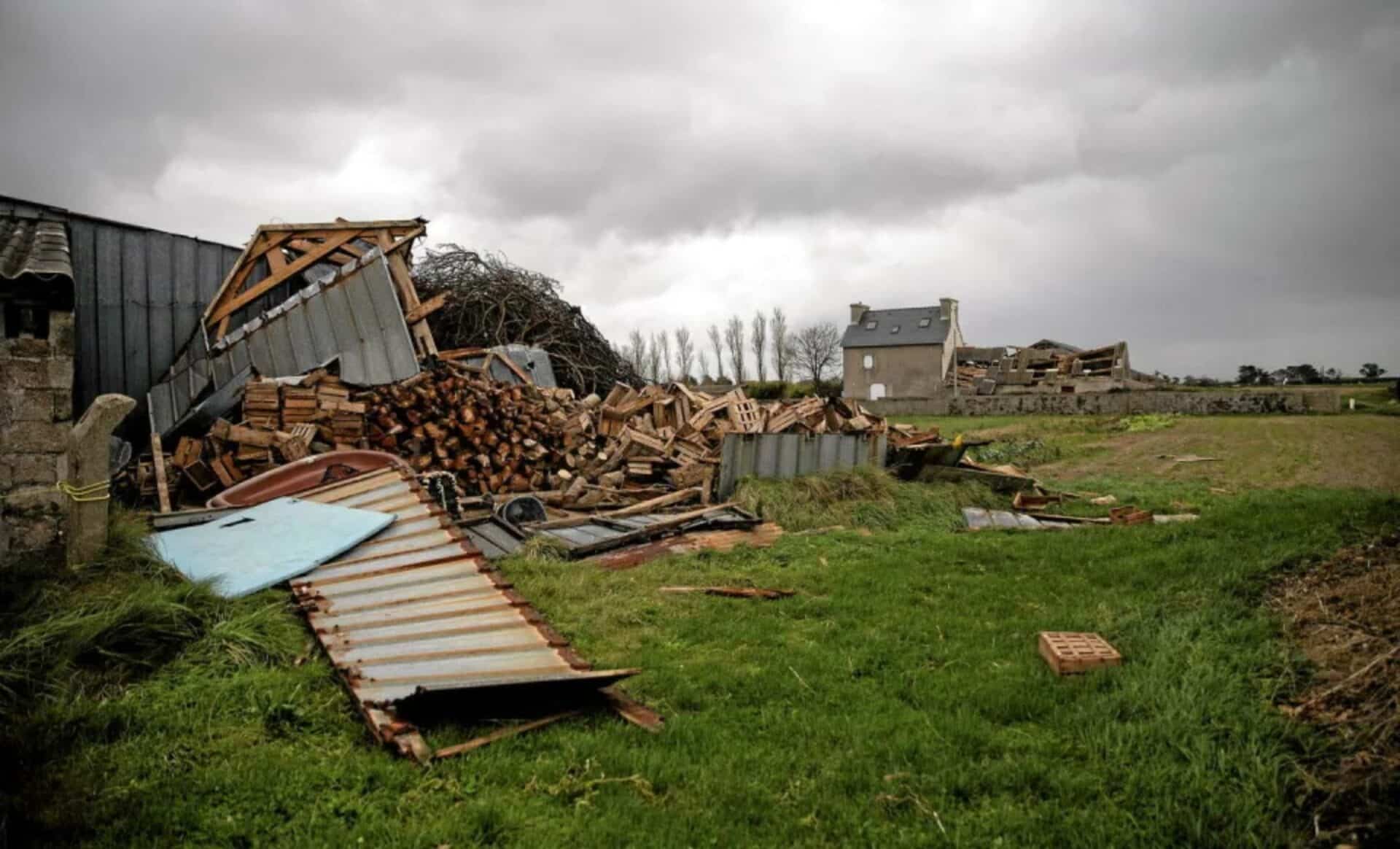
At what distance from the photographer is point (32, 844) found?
2941mm

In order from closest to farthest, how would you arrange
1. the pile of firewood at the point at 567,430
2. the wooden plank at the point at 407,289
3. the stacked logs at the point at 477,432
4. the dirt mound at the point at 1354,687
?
1. the dirt mound at the point at 1354,687
2. the stacked logs at the point at 477,432
3. the pile of firewood at the point at 567,430
4. the wooden plank at the point at 407,289

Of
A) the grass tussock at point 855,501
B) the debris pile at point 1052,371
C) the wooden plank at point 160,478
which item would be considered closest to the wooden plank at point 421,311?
the wooden plank at point 160,478

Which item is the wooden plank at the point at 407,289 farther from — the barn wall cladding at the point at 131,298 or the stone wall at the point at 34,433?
the stone wall at the point at 34,433

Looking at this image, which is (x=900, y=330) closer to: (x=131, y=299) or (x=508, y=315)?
(x=508, y=315)

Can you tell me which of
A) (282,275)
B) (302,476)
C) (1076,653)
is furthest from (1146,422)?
(302,476)

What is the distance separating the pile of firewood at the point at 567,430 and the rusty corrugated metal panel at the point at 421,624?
14.9 ft

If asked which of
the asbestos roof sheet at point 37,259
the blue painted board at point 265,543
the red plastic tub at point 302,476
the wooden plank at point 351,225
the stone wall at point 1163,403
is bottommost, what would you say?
the blue painted board at point 265,543

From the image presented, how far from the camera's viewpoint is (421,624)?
17.0ft

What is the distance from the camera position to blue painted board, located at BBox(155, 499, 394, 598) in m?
5.96

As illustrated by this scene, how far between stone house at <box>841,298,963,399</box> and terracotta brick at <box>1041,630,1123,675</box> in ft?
131

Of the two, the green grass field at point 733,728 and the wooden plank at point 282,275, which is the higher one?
the wooden plank at point 282,275

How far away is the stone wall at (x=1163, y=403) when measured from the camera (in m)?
25.1

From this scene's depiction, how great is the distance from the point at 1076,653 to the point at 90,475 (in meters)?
6.89

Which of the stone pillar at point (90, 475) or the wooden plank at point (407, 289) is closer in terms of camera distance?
the stone pillar at point (90, 475)
